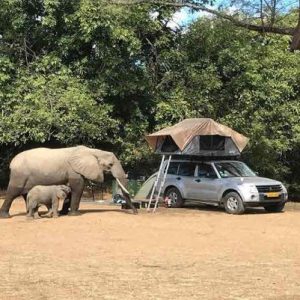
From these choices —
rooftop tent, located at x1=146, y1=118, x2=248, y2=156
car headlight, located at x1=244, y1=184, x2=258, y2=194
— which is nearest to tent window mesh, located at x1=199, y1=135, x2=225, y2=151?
rooftop tent, located at x1=146, y1=118, x2=248, y2=156

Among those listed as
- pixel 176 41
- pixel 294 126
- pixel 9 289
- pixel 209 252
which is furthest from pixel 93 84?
pixel 9 289

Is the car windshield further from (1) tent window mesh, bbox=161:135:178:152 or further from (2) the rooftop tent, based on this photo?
(1) tent window mesh, bbox=161:135:178:152

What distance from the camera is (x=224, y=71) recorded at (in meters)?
26.0

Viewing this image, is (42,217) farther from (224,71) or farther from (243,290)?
(224,71)

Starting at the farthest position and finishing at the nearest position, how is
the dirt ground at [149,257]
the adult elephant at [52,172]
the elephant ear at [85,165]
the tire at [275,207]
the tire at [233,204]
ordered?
1. the tire at [275,207]
2. the tire at [233,204]
3. the elephant ear at [85,165]
4. the adult elephant at [52,172]
5. the dirt ground at [149,257]

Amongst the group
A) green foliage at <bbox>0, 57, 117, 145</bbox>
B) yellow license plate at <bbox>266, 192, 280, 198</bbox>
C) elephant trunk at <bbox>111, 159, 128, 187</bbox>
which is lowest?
yellow license plate at <bbox>266, 192, 280, 198</bbox>

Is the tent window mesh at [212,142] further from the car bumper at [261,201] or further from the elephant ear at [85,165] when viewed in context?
the elephant ear at [85,165]

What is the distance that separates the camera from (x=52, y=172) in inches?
688

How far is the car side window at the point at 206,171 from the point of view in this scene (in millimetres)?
20203

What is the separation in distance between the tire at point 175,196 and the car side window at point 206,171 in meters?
1.08

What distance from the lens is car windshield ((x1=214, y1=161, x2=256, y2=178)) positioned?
65.7ft

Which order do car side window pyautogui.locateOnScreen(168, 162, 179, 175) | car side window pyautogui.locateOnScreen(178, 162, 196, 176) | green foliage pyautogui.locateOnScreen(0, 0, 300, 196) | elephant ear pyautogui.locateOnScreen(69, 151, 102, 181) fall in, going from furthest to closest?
green foliage pyautogui.locateOnScreen(0, 0, 300, 196), car side window pyautogui.locateOnScreen(168, 162, 179, 175), car side window pyautogui.locateOnScreen(178, 162, 196, 176), elephant ear pyautogui.locateOnScreen(69, 151, 102, 181)

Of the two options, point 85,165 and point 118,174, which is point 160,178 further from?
point 85,165

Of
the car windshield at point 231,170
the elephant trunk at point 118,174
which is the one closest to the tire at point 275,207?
the car windshield at point 231,170
